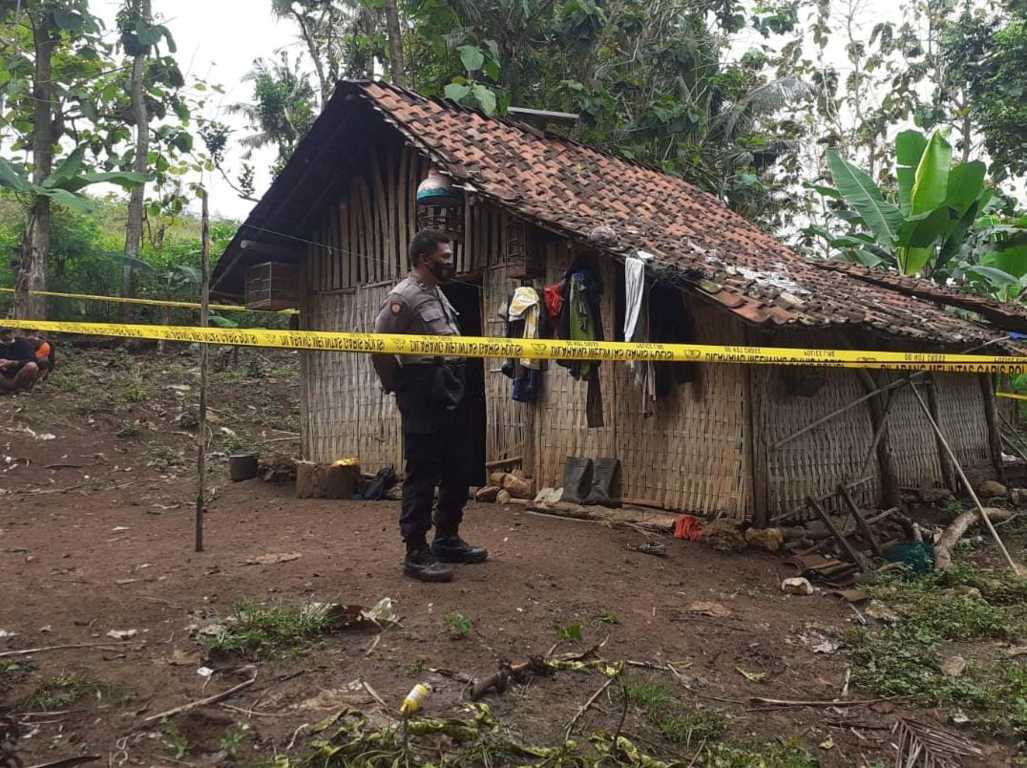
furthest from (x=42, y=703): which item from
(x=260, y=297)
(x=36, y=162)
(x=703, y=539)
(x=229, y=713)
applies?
(x=36, y=162)

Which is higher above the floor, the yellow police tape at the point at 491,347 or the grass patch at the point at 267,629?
the yellow police tape at the point at 491,347

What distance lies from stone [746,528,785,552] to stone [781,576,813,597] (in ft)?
2.02

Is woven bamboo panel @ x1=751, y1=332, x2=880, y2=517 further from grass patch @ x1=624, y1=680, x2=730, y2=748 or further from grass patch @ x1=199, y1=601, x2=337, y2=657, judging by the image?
grass patch @ x1=199, y1=601, x2=337, y2=657

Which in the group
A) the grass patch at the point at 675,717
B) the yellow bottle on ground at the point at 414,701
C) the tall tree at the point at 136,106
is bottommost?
the grass patch at the point at 675,717

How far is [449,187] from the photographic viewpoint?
692 cm

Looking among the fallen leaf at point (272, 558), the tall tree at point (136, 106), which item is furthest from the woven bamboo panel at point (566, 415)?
the tall tree at point (136, 106)

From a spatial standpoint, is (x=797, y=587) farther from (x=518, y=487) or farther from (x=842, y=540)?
(x=518, y=487)

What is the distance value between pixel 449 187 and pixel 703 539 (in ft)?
12.1

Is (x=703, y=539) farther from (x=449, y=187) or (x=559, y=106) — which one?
(x=559, y=106)

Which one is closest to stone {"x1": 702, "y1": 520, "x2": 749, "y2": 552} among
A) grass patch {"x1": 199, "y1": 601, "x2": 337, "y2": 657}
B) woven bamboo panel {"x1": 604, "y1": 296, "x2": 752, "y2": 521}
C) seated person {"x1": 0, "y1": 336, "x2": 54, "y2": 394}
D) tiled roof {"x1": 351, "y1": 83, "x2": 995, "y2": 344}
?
woven bamboo panel {"x1": 604, "y1": 296, "x2": 752, "y2": 521}

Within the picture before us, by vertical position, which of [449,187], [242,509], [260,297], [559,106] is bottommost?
[242,509]

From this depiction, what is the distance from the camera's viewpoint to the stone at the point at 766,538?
578 centimetres

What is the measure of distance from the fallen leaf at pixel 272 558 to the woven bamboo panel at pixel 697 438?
9.53ft

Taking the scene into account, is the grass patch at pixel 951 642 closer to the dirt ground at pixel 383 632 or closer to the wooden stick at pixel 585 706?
the dirt ground at pixel 383 632
